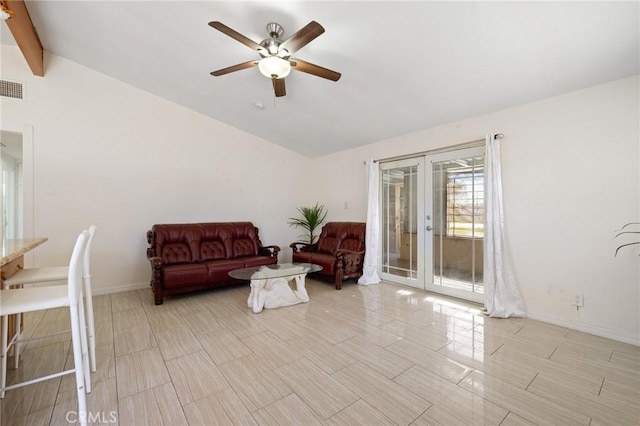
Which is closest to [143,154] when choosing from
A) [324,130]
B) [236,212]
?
[236,212]

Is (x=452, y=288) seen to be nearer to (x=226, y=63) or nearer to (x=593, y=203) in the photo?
(x=593, y=203)

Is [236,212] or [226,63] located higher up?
[226,63]

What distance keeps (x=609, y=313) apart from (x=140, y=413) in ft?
12.7

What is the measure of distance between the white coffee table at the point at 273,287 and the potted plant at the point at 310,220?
2.02 metres

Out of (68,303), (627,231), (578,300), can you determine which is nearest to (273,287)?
(68,303)

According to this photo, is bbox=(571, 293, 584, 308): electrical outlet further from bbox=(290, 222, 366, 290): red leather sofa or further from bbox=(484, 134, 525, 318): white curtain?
bbox=(290, 222, 366, 290): red leather sofa

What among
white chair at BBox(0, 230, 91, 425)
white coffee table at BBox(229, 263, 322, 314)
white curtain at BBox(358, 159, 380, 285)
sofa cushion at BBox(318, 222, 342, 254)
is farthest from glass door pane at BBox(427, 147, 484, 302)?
white chair at BBox(0, 230, 91, 425)

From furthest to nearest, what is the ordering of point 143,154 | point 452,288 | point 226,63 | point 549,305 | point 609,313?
point 143,154 < point 452,288 < point 226,63 < point 549,305 < point 609,313

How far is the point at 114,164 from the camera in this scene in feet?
13.0

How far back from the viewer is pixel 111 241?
3.94 m

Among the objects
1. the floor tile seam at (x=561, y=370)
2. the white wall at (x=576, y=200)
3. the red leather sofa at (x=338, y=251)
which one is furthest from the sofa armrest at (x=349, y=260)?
the floor tile seam at (x=561, y=370)

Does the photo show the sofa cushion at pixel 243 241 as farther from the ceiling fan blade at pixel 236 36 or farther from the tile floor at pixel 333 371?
the ceiling fan blade at pixel 236 36

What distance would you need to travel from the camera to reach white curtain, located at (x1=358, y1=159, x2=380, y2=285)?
4.41 metres

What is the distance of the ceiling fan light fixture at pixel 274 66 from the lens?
2282 mm
